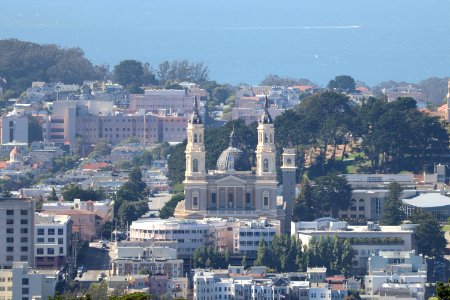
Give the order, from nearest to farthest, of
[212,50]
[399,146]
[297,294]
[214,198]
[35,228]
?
1. [297,294]
2. [35,228]
3. [214,198]
4. [399,146]
5. [212,50]

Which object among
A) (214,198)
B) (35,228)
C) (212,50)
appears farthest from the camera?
(212,50)

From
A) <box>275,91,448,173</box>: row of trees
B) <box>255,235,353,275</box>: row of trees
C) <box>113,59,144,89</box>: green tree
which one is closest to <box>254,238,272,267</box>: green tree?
<box>255,235,353,275</box>: row of trees

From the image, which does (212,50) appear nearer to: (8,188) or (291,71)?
(291,71)

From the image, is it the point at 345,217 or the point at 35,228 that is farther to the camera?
the point at 345,217

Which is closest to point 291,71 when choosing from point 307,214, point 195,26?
point 195,26

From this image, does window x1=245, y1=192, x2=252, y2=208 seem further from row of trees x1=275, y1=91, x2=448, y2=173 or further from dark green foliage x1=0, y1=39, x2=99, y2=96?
dark green foliage x1=0, y1=39, x2=99, y2=96

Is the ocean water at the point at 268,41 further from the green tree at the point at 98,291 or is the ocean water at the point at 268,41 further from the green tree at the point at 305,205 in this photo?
the green tree at the point at 98,291

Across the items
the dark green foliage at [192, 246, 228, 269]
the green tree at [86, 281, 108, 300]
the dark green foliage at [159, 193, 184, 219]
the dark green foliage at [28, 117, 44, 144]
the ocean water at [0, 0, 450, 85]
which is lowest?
the green tree at [86, 281, 108, 300]
